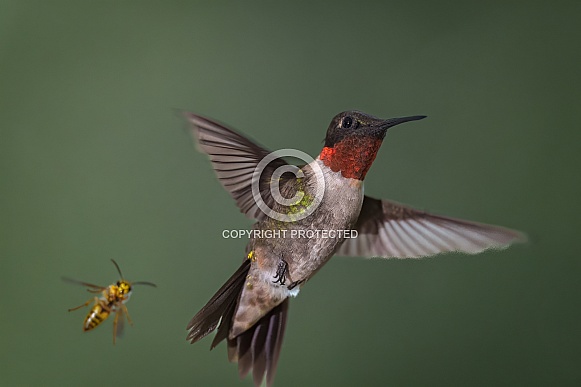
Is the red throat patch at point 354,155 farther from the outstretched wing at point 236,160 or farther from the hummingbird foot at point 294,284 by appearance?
the hummingbird foot at point 294,284

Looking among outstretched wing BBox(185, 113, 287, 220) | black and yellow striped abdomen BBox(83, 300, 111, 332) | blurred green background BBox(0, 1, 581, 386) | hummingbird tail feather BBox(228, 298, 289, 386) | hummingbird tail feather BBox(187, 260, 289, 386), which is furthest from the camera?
blurred green background BBox(0, 1, 581, 386)

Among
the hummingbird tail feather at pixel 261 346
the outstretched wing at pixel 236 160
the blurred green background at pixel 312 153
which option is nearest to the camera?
the outstretched wing at pixel 236 160

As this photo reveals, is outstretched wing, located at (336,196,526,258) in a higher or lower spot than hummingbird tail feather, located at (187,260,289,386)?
higher

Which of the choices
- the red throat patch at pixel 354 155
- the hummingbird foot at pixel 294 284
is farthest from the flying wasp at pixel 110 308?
the red throat patch at pixel 354 155

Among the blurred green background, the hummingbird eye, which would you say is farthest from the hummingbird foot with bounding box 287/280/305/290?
the blurred green background

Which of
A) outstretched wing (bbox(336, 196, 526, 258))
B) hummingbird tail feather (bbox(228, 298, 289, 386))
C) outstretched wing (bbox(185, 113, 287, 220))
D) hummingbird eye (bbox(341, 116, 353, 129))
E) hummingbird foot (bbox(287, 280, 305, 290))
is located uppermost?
hummingbird eye (bbox(341, 116, 353, 129))

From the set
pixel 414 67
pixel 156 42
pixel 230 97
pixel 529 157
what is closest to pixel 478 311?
pixel 529 157

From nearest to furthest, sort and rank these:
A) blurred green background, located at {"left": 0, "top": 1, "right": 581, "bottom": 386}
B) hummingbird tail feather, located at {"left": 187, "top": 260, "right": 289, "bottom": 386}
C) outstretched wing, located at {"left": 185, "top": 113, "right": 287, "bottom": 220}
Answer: outstretched wing, located at {"left": 185, "top": 113, "right": 287, "bottom": 220}, hummingbird tail feather, located at {"left": 187, "top": 260, "right": 289, "bottom": 386}, blurred green background, located at {"left": 0, "top": 1, "right": 581, "bottom": 386}

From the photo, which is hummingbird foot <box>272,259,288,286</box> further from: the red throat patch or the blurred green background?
the blurred green background

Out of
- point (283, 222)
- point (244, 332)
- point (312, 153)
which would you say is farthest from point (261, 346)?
point (312, 153)

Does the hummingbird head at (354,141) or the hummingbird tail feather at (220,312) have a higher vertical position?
the hummingbird head at (354,141)
